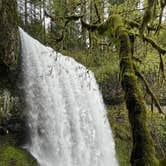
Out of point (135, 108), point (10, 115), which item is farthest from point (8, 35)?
point (135, 108)

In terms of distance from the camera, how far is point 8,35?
9.59m

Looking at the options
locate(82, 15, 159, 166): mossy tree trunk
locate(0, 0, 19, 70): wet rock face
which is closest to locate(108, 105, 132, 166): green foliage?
locate(0, 0, 19, 70): wet rock face

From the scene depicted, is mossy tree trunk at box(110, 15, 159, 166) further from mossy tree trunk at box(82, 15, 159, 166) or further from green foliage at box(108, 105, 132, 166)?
green foliage at box(108, 105, 132, 166)

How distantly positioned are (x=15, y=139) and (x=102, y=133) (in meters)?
4.00

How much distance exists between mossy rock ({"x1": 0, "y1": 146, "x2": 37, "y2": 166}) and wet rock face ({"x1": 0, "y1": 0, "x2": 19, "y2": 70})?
8.06 feet

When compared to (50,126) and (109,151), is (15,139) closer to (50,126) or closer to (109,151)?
(50,126)

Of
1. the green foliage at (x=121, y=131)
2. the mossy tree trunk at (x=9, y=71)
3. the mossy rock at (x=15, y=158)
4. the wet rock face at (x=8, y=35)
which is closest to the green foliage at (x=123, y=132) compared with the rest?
the green foliage at (x=121, y=131)

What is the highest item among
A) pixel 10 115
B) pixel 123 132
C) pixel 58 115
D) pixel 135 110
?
pixel 135 110

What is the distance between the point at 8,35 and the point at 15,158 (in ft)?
11.5

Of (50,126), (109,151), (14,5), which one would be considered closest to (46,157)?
(50,126)

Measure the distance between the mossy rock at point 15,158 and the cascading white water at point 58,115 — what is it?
10.9 inches

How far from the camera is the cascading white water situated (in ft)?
34.1

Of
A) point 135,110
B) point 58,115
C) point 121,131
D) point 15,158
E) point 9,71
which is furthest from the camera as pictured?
point 121,131

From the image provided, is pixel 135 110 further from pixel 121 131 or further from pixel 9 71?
pixel 121 131
